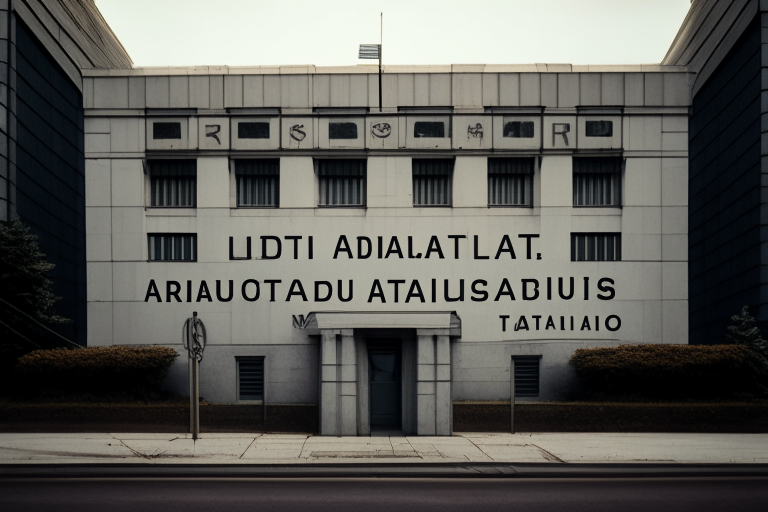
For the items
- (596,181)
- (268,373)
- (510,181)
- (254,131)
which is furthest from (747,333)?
(254,131)

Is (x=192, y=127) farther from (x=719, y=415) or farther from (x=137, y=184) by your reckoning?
(x=719, y=415)

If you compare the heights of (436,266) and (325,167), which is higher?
(325,167)

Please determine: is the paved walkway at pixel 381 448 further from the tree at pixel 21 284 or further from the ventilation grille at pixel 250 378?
the tree at pixel 21 284

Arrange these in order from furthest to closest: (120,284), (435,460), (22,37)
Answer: (120,284)
(22,37)
(435,460)

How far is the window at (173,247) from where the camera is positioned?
26.7 meters

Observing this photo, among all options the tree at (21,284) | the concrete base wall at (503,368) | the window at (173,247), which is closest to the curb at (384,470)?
the tree at (21,284)

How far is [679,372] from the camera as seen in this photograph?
75.3 feet

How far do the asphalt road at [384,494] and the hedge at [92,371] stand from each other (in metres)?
8.99

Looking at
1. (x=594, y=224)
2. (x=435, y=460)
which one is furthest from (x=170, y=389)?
(x=594, y=224)

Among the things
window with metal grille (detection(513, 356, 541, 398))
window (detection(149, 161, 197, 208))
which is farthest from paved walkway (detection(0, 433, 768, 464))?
window (detection(149, 161, 197, 208))

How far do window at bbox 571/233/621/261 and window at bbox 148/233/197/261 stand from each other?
1300 centimetres

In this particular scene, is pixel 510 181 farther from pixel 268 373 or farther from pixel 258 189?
pixel 268 373

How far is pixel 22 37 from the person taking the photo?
79.2 ft

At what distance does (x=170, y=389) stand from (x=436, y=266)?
9582mm
